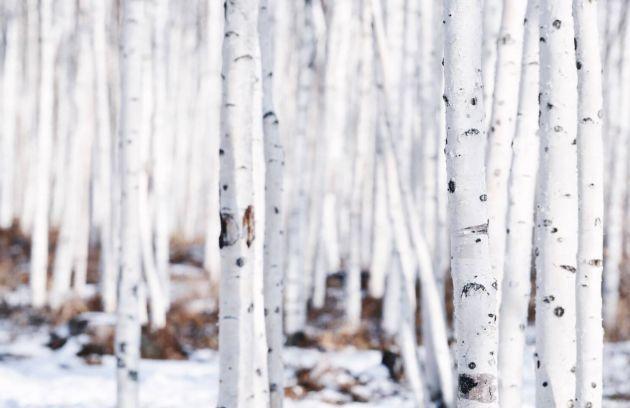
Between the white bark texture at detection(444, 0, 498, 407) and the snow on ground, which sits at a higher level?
the white bark texture at detection(444, 0, 498, 407)

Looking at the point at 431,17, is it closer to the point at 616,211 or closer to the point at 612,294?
the point at 616,211

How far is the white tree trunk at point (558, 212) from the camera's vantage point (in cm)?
296

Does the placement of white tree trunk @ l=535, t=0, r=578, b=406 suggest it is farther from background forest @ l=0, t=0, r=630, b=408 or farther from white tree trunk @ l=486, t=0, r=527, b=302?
white tree trunk @ l=486, t=0, r=527, b=302

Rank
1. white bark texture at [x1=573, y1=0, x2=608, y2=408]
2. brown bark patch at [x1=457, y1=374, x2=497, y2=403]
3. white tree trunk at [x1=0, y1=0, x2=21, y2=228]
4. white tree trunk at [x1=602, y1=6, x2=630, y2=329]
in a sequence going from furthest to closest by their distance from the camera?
1. white tree trunk at [x1=0, y1=0, x2=21, y2=228]
2. white tree trunk at [x1=602, y1=6, x2=630, y2=329]
3. white bark texture at [x1=573, y1=0, x2=608, y2=408]
4. brown bark patch at [x1=457, y1=374, x2=497, y2=403]

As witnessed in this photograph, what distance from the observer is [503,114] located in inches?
159

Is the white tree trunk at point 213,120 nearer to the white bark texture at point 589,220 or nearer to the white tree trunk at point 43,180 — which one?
the white tree trunk at point 43,180

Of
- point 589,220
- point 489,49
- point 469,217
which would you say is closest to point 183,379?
point 489,49

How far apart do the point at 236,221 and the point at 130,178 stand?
216cm

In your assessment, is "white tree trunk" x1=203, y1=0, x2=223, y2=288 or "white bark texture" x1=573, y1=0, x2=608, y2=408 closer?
"white bark texture" x1=573, y1=0, x2=608, y2=408

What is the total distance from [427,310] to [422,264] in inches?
15.0

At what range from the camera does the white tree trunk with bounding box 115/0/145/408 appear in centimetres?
477

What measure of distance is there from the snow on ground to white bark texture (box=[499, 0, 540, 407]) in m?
2.48

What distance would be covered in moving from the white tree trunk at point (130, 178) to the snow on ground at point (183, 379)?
4.55 feet

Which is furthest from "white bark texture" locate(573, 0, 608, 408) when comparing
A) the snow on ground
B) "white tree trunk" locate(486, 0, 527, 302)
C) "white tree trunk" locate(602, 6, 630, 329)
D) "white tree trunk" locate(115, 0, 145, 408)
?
"white tree trunk" locate(602, 6, 630, 329)
